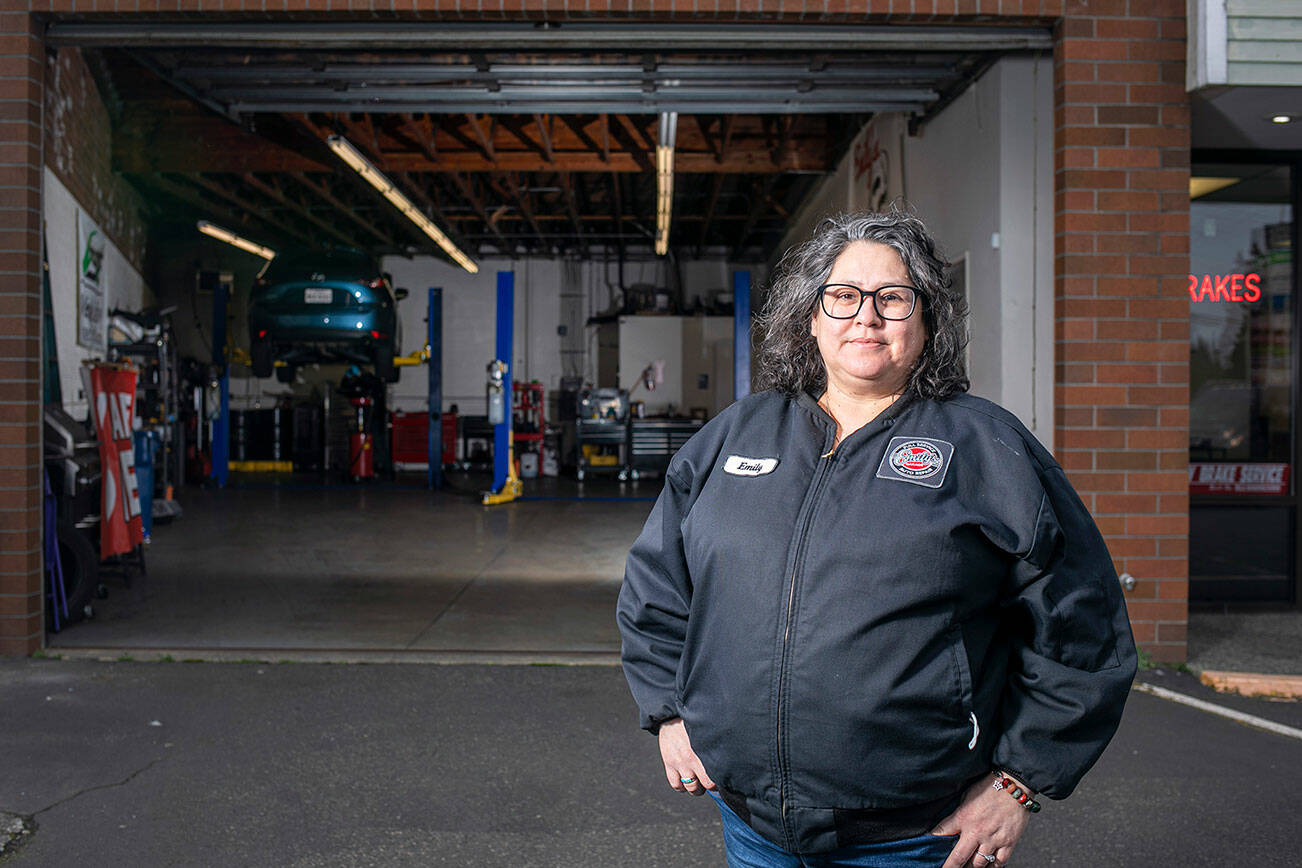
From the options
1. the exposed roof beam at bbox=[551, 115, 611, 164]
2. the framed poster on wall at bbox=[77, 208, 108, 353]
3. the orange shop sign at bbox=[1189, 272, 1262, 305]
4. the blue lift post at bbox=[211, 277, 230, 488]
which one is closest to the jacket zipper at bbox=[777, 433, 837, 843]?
the orange shop sign at bbox=[1189, 272, 1262, 305]

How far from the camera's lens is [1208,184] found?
17.4 ft

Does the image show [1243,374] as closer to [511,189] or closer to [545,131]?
[545,131]

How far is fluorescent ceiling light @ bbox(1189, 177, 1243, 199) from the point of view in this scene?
529 centimetres

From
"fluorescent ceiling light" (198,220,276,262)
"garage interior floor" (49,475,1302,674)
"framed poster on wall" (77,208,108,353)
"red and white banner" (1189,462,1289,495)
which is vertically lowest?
"garage interior floor" (49,475,1302,674)

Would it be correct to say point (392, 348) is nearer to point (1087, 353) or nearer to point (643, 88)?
point (643, 88)

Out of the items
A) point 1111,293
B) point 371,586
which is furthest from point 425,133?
point 1111,293

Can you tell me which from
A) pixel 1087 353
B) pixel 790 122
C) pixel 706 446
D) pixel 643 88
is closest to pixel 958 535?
pixel 706 446

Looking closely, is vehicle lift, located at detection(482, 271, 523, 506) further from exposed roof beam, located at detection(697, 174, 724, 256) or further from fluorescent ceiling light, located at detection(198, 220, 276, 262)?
fluorescent ceiling light, located at detection(198, 220, 276, 262)

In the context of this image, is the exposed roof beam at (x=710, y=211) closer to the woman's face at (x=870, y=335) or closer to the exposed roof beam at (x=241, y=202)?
the exposed roof beam at (x=241, y=202)

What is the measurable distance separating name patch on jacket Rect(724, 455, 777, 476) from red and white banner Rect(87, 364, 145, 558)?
16.6 ft

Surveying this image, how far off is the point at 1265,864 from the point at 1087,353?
2.26 metres

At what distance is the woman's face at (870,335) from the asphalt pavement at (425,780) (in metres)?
1.55

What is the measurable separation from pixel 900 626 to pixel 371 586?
202 inches

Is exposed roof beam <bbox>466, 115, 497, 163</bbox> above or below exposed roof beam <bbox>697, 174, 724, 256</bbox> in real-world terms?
below
